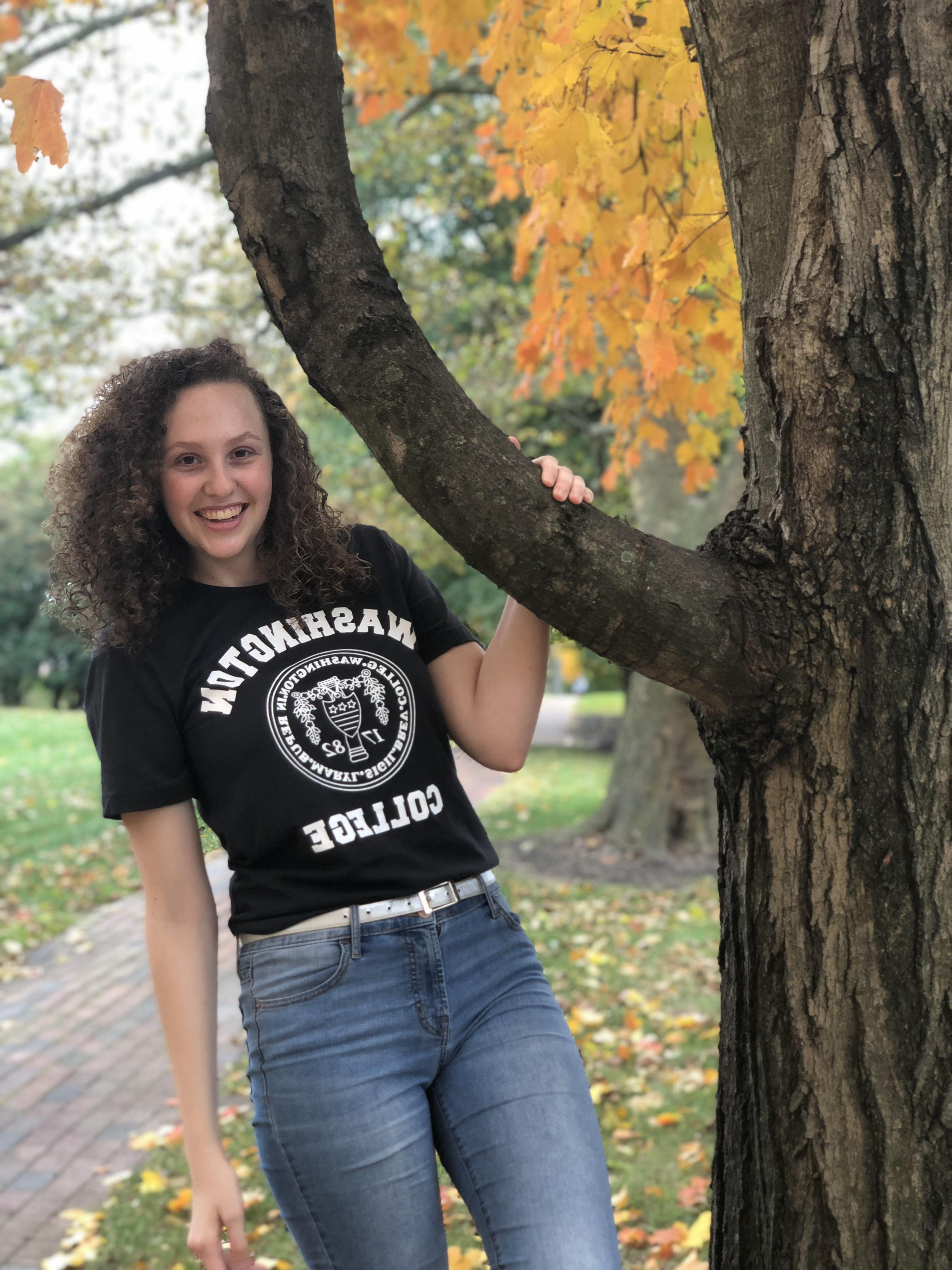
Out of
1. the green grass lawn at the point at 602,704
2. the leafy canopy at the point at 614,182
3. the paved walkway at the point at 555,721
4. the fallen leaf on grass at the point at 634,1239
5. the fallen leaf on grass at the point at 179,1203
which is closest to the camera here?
the leafy canopy at the point at 614,182

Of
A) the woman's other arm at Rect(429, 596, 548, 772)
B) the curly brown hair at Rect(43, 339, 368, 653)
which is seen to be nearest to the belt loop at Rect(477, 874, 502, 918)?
the woman's other arm at Rect(429, 596, 548, 772)

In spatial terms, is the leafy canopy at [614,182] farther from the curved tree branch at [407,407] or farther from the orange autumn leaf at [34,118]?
the orange autumn leaf at [34,118]

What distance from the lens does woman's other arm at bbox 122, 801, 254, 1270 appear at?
1.84 m

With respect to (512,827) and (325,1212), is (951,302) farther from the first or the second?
Answer: (512,827)

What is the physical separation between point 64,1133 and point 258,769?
331cm

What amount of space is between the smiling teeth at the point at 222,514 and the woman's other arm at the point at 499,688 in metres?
0.45

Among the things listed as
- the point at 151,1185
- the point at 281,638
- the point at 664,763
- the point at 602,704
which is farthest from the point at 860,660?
the point at 602,704

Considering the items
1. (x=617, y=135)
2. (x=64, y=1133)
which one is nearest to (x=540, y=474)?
(x=617, y=135)

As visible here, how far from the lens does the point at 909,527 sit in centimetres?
165

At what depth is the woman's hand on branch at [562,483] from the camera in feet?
5.57

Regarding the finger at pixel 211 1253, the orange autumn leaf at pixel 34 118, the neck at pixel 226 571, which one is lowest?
the finger at pixel 211 1253

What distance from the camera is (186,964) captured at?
188cm

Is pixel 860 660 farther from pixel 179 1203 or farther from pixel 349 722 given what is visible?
pixel 179 1203

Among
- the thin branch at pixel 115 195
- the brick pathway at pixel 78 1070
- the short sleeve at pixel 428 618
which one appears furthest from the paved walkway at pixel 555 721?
the short sleeve at pixel 428 618
